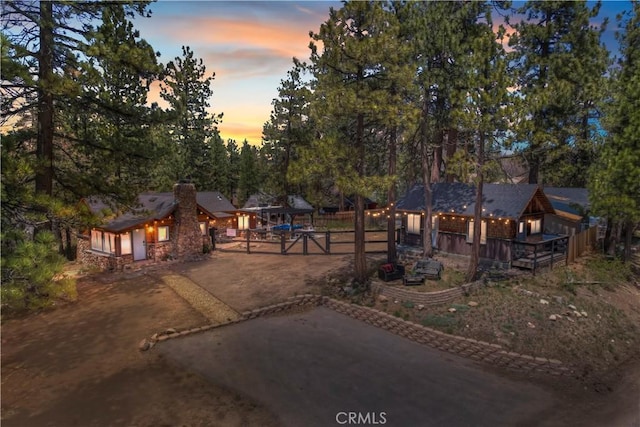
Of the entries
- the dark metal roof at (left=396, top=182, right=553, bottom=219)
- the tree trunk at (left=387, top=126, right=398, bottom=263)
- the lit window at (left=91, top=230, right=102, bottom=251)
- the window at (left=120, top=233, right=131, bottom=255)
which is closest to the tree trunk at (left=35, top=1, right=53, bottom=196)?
Answer: the tree trunk at (left=387, top=126, right=398, bottom=263)

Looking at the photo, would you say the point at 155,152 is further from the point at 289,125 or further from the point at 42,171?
the point at 289,125

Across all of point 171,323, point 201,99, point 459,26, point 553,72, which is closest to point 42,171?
point 171,323

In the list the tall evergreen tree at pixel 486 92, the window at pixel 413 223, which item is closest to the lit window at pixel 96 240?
the window at pixel 413 223

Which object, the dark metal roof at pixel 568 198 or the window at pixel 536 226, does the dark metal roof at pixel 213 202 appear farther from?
the dark metal roof at pixel 568 198

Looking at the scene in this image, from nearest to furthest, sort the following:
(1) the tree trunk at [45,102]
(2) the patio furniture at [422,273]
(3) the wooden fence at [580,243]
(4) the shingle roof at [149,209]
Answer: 1. (1) the tree trunk at [45,102]
2. (2) the patio furniture at [422,273]
3. (3) the wooden fence at [580,243]
4. (4) the shingle roof at [149,209]

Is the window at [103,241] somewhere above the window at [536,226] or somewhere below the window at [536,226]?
below

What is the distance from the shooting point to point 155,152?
36.0ft

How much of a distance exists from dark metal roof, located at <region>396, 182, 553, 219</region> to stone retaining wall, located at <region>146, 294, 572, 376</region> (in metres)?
9.96

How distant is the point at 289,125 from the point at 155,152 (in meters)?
27.7

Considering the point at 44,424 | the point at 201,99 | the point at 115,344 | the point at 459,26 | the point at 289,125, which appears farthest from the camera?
the point at 201,99

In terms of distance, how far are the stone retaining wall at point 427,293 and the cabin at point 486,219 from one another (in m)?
4.58

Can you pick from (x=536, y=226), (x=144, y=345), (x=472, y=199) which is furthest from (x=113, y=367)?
(x=536, y=226)

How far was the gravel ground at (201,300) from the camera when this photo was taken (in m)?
15.5

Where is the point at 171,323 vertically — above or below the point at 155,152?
below
